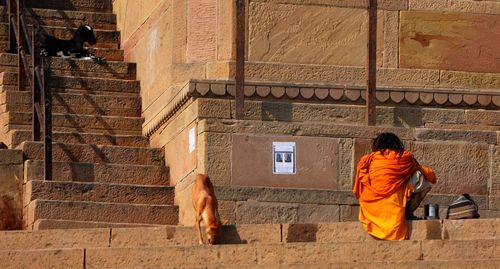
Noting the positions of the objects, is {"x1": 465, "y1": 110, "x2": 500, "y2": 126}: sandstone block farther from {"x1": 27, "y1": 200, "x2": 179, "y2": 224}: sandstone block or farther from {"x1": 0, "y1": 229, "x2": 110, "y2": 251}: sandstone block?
{"x1": 0, "y1": 229, "x2": 110, "y2": 251}: sandstone block

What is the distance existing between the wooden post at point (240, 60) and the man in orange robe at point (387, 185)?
1.99 meters

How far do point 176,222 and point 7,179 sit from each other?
5.36 ft

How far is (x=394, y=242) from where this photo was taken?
18.7m

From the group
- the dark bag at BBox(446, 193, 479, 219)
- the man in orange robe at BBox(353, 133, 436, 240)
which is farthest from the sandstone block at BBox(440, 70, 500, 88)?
the man in orange robe at BBox(353, 133, 436, 240)

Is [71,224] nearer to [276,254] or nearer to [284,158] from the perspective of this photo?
[284,158]

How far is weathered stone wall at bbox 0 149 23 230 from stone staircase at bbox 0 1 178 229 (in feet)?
0.34

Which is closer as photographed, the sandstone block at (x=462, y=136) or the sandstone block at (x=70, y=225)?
the sandstone block at (x=70, y=225)

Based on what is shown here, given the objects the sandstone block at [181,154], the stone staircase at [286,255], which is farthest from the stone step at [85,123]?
the stone staircase at [286,255]

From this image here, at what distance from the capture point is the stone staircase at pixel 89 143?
21.4 m

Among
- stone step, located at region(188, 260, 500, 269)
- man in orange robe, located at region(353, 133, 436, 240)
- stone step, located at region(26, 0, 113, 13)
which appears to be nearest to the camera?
stone step, located at region(188, 260, 500, 269)

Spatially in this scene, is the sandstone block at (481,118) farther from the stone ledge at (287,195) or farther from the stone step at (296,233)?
the stone step at (296,233)

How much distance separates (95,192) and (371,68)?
282cm

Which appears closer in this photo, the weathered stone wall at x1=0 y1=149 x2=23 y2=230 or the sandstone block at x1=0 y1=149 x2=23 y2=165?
the weathered stone wall at x1=0 y1=149 x2=23 y2=230

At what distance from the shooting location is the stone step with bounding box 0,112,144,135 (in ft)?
76.6
